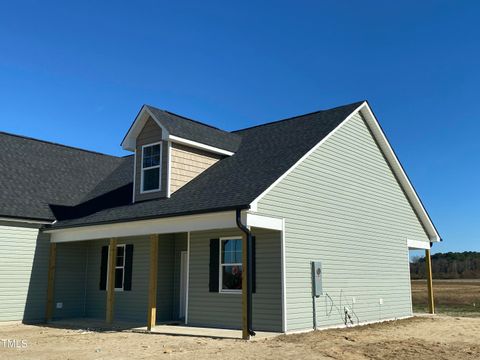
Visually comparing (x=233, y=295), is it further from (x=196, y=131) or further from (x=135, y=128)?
(x=135, y=128)

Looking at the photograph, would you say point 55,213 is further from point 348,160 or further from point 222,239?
point 348,160

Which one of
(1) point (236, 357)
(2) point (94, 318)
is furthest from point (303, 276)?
(2) point (94, 318)

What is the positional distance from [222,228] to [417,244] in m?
10.4

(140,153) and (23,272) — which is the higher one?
(140,153)

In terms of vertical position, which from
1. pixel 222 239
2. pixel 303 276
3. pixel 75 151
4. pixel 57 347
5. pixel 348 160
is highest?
pixel 75 151

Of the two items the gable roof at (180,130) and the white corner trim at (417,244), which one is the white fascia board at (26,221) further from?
the white corner trim at (417,244)

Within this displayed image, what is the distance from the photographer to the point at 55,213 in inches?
686

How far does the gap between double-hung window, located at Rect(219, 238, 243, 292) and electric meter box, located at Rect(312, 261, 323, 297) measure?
2.03 metres

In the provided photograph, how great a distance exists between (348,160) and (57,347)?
10296 mm

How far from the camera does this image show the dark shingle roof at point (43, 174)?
16.9 m

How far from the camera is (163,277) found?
1603cm

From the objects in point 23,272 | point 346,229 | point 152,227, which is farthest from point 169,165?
point 23,272

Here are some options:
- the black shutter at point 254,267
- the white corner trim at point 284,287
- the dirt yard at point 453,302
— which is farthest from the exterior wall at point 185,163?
the dirt yard at point 453,302

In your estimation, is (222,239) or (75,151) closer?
(222,239)
